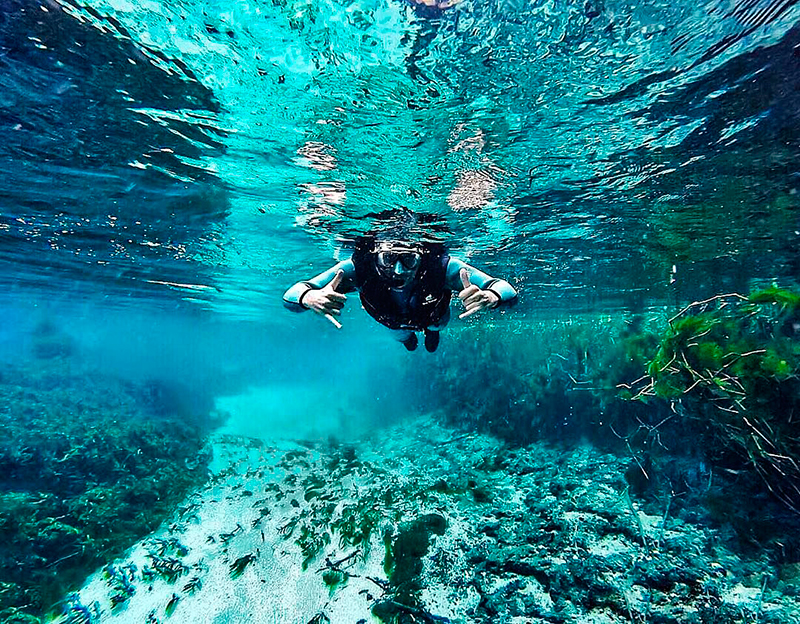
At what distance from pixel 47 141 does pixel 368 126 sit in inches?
306

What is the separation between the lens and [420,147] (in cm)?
820

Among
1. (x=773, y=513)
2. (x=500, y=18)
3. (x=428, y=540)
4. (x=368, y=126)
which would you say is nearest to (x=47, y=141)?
(x=368, y=126)

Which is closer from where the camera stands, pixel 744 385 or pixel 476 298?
pixel 476 298

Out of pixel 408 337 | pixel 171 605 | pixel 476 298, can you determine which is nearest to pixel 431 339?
pixel 408 337

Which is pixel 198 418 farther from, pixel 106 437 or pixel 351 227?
pixel 351 227

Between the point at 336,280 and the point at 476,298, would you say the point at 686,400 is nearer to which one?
the point at 476,298

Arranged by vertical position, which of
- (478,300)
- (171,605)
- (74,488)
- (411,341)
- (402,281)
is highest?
(402,281)

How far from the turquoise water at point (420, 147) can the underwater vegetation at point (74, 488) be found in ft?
0.72

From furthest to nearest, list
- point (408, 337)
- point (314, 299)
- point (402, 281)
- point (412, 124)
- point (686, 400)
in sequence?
point (686, 400)
point (408, 337)
point (412, 124)
point (402, 281)
point (314, 299)

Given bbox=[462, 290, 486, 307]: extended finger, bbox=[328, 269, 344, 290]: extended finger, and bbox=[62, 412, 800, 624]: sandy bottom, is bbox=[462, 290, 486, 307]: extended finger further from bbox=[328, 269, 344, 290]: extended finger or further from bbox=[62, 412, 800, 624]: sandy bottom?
bbox=[62, 412, 800, 624]: sandy bottom

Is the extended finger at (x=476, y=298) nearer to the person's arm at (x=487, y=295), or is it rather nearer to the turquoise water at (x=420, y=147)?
the person's arm at (x=487, y=295)

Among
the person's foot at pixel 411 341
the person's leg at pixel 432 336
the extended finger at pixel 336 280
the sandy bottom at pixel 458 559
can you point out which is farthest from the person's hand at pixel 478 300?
the sandy bottom at pixel 458 559

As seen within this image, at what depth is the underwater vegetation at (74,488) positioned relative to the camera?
902cm

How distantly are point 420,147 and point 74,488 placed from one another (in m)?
17.1
